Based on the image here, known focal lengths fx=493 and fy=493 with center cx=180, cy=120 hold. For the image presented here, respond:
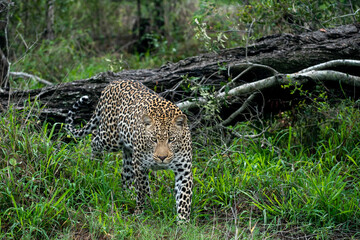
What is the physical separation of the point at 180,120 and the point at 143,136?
0.51 meters

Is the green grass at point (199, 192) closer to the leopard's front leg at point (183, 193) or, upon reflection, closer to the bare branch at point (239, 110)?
the leopard's front leg at point (183, 193)

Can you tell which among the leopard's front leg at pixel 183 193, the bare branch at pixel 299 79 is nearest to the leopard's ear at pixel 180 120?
the leopard's front leg at pixel 183 193

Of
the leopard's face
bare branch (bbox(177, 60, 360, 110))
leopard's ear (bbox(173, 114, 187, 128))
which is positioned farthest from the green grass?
leopard's ear (bbox(173, 114, 187, 128))

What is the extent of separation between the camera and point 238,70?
25.2ft

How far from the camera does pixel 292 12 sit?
8.39 m

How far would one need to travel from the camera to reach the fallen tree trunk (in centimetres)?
755

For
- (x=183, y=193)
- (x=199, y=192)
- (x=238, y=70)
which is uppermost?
(x=238, y=70)

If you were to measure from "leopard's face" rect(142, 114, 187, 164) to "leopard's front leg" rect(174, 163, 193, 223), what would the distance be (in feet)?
0.95

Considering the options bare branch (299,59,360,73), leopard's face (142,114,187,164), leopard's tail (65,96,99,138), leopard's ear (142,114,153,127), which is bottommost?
leopard's tail (65,96,99,138)

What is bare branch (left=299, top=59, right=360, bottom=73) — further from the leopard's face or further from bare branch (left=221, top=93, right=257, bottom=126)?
the leopard's face

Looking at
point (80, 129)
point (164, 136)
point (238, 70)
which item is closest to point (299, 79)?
point (238, 70)

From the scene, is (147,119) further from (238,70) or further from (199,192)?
(238,70)

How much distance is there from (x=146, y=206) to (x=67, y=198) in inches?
40.3

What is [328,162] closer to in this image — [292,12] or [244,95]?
[244,95]
